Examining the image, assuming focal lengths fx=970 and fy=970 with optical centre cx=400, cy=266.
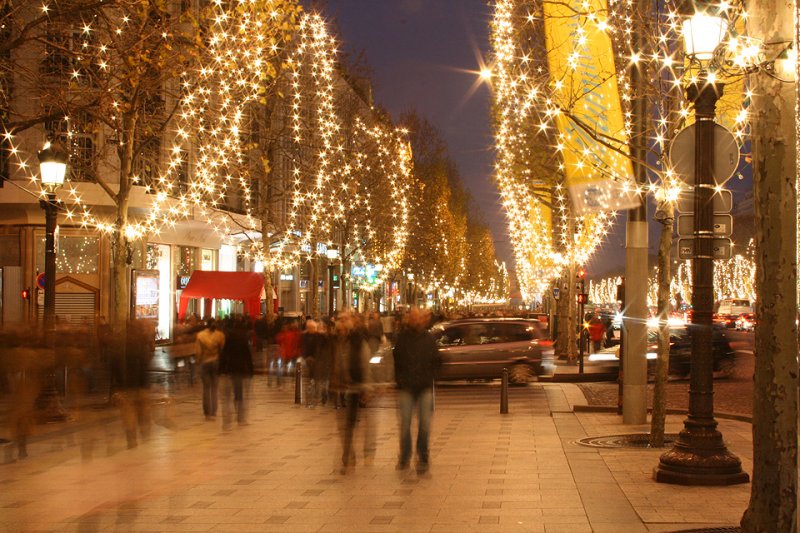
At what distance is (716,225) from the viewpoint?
10203mm

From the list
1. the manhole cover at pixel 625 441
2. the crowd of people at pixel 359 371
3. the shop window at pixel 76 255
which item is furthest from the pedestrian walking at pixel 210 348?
the shop window at pixel 76 255

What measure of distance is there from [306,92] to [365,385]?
29265mm

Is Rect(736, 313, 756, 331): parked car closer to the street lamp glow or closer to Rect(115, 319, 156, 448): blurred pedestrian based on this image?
Rect(115, 319, 156, 448): blurred pedestrian

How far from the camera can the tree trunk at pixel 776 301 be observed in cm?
659

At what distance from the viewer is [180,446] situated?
14.3 meters

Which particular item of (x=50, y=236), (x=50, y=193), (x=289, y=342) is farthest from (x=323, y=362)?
(x=289, y=342)

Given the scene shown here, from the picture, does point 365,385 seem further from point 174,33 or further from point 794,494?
point 174,33

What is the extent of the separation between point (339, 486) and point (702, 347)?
420 centimetres

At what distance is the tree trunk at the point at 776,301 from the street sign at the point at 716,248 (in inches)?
129

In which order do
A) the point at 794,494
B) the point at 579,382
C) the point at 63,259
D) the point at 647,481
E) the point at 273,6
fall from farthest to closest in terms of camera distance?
the point at 63,259 < the point at 579,382 < the point at 273,6 < the point at 647,481 < the point at 794,494

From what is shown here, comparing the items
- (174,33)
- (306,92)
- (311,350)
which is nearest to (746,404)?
(311,350)

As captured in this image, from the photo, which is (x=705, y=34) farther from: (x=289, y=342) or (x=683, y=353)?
(x=683, y=353)

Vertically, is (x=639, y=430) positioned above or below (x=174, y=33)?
below

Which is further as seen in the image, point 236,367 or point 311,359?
point 311,359
